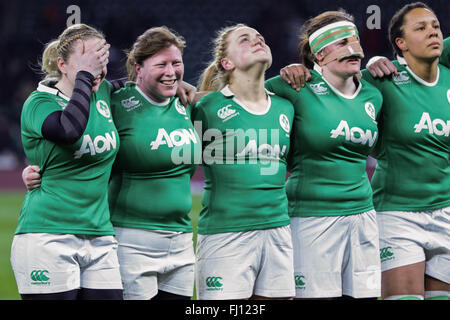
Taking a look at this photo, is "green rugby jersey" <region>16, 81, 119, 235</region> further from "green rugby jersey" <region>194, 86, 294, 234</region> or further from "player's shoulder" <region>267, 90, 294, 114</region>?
"player's shoulder" <region>267, 90, 294, 114</region>

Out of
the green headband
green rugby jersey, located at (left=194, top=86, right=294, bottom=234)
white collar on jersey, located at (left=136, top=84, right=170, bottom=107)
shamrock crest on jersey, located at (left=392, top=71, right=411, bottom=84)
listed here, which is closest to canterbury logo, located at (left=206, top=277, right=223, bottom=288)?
green rugby jersey, located at (left=194, top=86, right=294, bottom=234)

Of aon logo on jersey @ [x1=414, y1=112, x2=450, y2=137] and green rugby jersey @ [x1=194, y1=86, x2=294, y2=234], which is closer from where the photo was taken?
green rugby jersey @ [x1=194, y1=86, x2=294, y2=234]

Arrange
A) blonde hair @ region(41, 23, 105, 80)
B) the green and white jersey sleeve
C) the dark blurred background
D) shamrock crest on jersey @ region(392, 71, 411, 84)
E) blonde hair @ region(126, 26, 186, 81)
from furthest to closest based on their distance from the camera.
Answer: the dark blurred background
the green and white jersey sleeve
shamrock crest on jersey @ region(392, 71, 411, 84)
blonde hair @ region(126, 26, 186, 81)
blonde hair @ region(41, 23, 105, 80)

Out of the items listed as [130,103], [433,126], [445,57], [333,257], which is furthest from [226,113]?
[445,57]

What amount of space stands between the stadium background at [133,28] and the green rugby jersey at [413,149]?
31.0ft

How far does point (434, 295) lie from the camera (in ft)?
14.4

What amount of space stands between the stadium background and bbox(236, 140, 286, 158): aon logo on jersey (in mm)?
10057

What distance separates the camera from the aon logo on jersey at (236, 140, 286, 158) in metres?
3.95

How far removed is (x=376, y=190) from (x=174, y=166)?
138 cm

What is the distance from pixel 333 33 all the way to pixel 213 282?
1623 mm

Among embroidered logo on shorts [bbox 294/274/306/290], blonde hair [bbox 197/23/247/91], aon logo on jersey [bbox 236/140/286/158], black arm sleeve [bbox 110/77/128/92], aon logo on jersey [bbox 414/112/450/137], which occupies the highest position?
blonde hair [bbox 197/23/247/91]

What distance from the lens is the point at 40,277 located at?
3500 mm

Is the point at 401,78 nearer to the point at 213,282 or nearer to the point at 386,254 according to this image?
the point at 386,254
